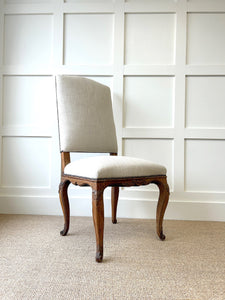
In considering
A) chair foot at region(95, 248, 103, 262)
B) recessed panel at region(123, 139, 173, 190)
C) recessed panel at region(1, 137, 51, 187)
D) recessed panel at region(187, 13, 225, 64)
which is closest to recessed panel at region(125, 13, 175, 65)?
recessed panel at region(187, 13, 225, 64)

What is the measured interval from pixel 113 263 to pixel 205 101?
1.47m

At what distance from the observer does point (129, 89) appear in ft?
7.09

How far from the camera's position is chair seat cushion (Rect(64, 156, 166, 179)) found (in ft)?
4.29

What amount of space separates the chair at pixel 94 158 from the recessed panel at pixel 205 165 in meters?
0.63

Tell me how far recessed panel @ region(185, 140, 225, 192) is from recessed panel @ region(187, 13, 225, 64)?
0.67m

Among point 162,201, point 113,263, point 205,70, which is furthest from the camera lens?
point 205,70

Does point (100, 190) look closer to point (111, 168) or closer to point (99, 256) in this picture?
point (111, 168)

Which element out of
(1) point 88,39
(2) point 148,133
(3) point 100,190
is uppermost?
(1) point 88,39

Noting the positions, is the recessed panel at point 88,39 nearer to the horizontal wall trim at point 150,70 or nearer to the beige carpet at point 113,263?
the horizontal wall trim at point 150,70

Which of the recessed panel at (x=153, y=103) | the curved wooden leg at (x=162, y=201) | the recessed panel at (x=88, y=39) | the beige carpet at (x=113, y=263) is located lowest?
the beige carpet at (x=113, y=263)

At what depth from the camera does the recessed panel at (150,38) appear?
215 cm

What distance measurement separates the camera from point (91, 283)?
3.39 ft

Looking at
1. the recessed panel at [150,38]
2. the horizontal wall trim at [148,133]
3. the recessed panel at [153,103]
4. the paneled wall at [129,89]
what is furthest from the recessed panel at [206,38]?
the horizontal wall trim at [148,133]

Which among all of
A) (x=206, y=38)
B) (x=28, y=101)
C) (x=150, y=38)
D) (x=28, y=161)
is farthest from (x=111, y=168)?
(x=206, y=38)
